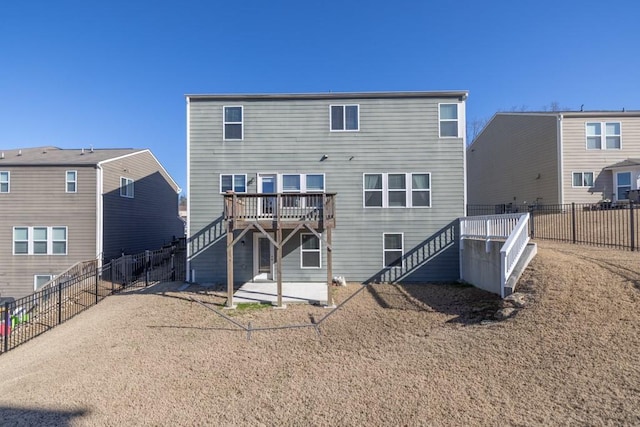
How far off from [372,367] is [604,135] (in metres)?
19.4

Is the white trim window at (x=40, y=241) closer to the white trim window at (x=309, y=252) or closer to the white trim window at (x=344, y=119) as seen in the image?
the white trim window at (x=309, y=252)

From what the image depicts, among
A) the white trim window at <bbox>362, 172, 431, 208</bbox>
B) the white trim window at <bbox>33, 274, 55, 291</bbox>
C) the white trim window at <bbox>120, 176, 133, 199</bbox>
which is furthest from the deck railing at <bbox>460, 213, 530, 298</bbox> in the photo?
the white trim window at <bbox>33, 274, 55, 291</bbox>

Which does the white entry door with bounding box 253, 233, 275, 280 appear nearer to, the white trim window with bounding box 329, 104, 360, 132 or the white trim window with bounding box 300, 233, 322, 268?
the white trim window with bounding box 300, 233, 322, 268

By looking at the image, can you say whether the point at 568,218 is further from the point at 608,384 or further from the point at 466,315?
the point at 608,384

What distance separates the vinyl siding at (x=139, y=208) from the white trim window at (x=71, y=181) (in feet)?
3.67

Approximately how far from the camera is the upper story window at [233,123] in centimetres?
1177

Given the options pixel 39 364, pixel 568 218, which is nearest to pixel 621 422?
pixel 39 364

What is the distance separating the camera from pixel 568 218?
14.0 m

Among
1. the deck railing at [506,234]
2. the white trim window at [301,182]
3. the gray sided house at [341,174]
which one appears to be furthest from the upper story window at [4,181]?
the deck railing at [506,234]

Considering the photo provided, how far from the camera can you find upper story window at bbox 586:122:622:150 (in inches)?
658

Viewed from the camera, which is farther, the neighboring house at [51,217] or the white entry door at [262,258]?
the neighboring house at [51,217]

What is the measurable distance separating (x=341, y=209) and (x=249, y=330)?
6.09 m

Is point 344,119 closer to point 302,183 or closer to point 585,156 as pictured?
point 302,183

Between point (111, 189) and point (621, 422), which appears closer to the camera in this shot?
point (621, 422)
